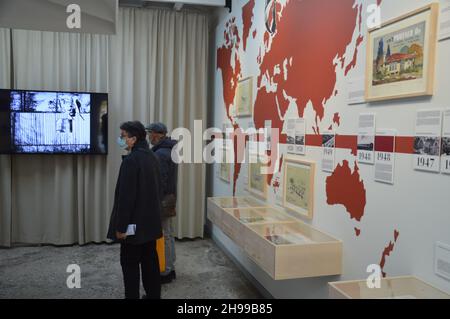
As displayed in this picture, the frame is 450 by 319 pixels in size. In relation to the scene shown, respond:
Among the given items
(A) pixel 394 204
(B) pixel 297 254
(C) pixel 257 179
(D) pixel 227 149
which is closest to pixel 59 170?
(D) pixel 227 149

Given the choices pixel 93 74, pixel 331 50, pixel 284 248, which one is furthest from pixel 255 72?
pixel 93 74

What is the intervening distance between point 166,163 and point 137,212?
884mm

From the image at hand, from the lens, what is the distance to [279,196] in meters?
3.16

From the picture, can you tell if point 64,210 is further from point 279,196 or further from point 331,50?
point 331,50

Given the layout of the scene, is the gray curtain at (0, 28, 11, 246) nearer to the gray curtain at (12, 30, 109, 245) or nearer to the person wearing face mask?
the gray curtain at (12, 30, 109, 245)

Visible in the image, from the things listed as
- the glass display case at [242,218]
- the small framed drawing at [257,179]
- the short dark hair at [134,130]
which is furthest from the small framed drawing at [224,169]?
the short dark hair at [134,130]

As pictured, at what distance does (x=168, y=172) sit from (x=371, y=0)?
227 cm

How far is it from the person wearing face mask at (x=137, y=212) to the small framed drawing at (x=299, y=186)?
0.97 metres

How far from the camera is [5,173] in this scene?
4.84 meters

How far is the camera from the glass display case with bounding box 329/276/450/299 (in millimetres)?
1611

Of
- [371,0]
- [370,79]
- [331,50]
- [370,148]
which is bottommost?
[370,148]

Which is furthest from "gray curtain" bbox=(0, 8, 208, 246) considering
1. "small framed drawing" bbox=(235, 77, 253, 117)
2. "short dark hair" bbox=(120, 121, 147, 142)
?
"short dark hair" bbox=(120, 121, 147, 142)

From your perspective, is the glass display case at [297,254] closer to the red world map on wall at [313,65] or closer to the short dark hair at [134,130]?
the red world map on wall at [313,65]

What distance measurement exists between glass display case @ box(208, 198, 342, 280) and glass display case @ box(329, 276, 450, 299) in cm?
45
